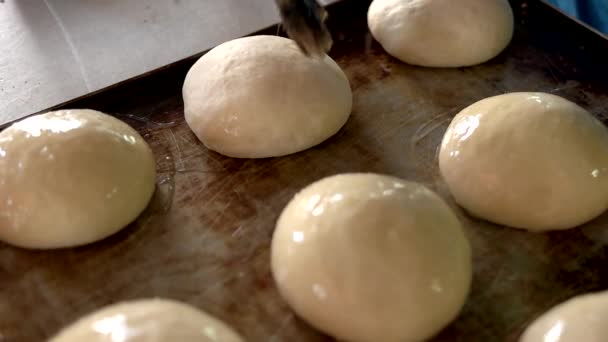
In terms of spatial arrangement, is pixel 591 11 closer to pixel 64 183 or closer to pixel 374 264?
pixel 374 264

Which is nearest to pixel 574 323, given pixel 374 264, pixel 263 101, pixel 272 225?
pixel 374 264

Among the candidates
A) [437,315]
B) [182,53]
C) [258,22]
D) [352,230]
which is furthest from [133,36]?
[437,315]

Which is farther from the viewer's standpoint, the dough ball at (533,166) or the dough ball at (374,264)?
the dough ball at (533,166)

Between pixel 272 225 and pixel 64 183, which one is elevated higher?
pixel 64 183

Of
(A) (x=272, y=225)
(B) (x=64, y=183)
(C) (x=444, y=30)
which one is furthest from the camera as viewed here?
(C) (x=444, y=30)

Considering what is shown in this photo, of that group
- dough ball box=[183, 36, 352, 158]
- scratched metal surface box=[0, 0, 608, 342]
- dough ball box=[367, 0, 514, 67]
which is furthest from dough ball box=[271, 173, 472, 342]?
dough ball box=[367, 0, 514, 67]

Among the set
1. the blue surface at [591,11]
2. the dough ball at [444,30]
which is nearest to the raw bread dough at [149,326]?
the dough ball at [444,30]

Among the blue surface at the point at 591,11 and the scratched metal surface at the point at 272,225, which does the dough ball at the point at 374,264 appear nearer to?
the scratched metal surface at the point at 272,225

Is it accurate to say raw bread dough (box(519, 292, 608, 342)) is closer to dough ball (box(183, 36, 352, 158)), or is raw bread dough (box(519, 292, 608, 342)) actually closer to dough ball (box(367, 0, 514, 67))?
dough ball (box(183, 36, 352, 158))
